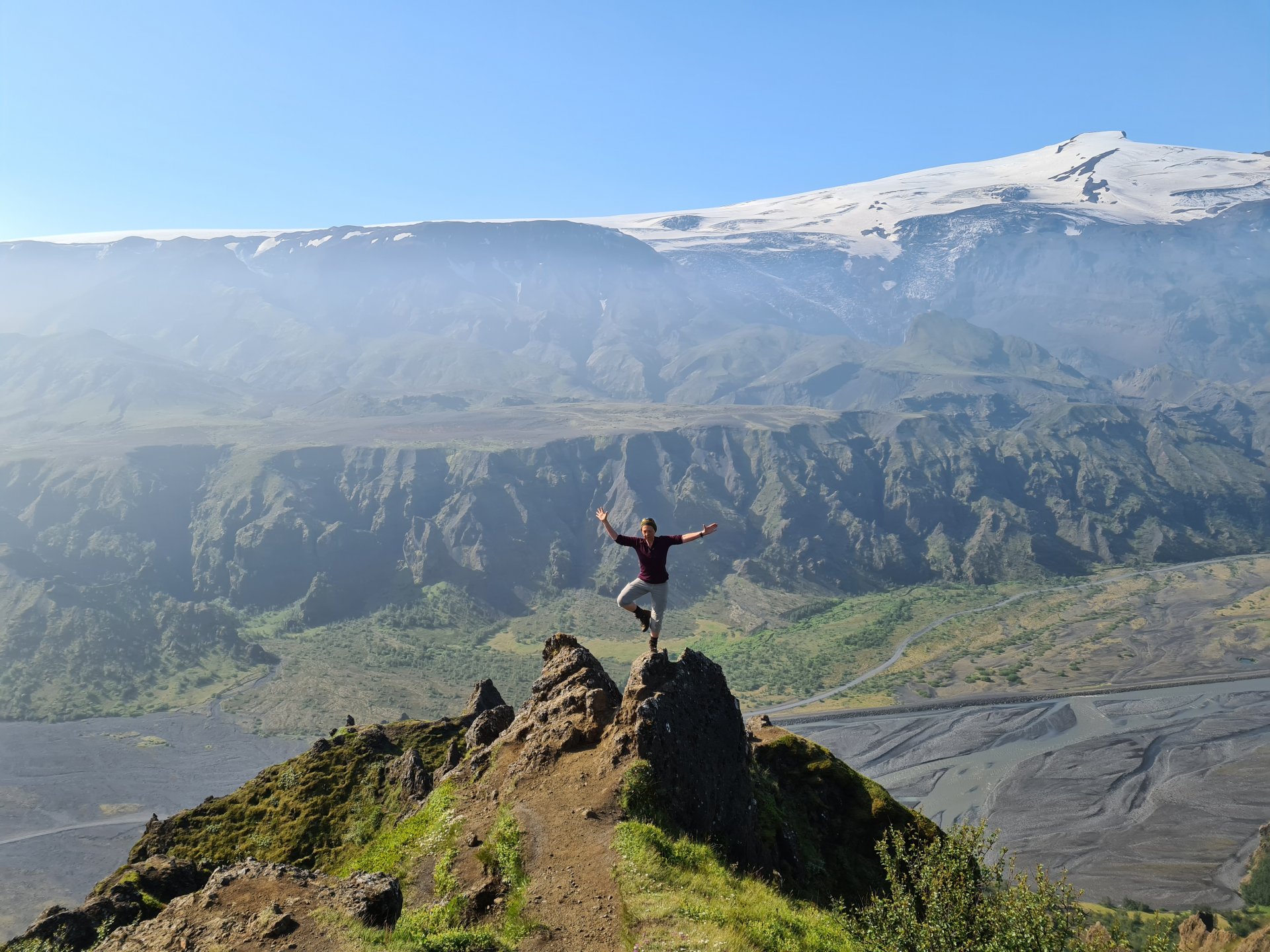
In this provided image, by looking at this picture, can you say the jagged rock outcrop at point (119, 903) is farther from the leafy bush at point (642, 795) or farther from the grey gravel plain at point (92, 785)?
the grey gravel plain at point (92, 785)

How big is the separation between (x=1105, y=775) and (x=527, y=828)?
97.5 m

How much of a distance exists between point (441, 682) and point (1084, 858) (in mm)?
94887

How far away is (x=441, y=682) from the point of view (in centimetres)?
12950

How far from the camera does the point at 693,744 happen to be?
20188mm

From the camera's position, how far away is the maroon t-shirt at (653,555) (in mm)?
17969

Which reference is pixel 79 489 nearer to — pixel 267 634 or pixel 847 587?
pixel 267 634

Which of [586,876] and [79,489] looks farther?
[79,489]

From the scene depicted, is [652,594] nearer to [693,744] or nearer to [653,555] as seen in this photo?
[653,555]

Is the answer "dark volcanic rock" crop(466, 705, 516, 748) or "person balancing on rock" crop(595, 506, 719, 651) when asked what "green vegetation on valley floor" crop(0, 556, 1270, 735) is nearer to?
"dark volcanic rock" crop(466, 705, 516, 748)

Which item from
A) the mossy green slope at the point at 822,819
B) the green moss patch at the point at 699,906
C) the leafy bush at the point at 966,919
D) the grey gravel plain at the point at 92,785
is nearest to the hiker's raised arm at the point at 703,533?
the green moss patch at the point at 699,906

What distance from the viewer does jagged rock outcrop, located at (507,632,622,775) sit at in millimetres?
19812

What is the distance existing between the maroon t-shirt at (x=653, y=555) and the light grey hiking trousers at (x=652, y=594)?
0.10m

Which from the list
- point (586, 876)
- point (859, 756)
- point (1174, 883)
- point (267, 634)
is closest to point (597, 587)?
point (267, 634)

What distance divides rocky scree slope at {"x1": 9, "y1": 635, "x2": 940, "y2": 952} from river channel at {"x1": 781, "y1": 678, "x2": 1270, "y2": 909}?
173ft
